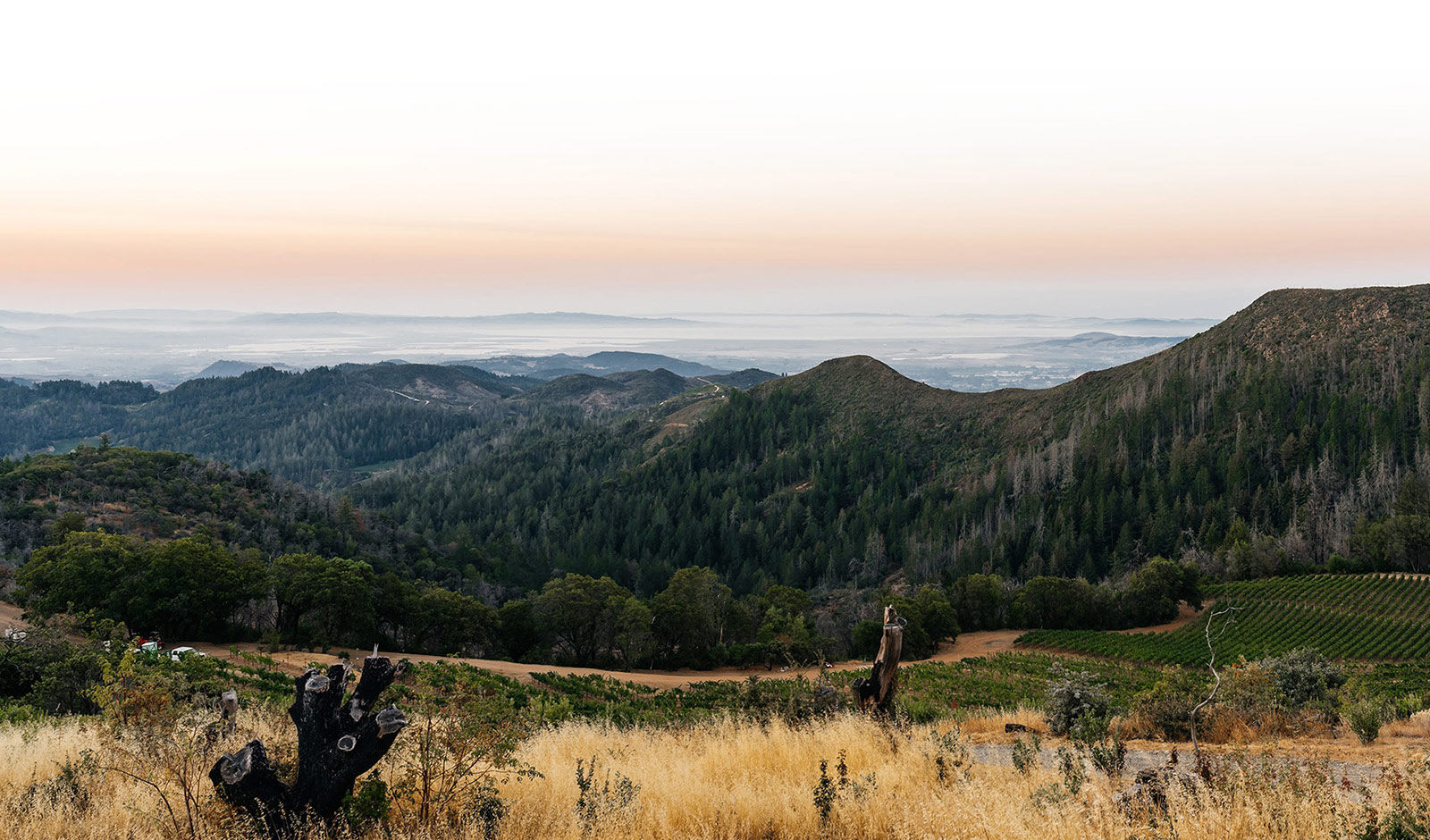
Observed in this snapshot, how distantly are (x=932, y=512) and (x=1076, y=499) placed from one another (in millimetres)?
22008

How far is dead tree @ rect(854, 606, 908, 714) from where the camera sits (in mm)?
11516

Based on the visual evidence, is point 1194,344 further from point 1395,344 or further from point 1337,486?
point 1337,486

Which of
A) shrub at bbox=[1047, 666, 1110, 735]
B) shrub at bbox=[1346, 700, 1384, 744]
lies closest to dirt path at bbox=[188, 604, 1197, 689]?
shrub at bbox=[1047, 666, 1110, 735]

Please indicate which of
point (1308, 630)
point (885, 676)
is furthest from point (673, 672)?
point (1308, 630)

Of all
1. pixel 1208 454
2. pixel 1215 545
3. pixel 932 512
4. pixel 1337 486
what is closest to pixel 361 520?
pixel 932 512

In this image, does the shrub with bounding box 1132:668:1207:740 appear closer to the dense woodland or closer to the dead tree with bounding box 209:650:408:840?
the dead tree with bounding box 209:650:408:840

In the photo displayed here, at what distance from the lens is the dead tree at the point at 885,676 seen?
453 inches

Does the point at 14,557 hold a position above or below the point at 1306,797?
below

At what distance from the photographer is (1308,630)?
198 ft

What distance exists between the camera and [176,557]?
41.2m

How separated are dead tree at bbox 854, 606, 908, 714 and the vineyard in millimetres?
51656

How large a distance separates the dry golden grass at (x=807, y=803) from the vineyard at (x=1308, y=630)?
54576mm

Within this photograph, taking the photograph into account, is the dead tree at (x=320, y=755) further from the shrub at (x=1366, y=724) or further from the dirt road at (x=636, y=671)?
the dirt road at (x=636, y=671)

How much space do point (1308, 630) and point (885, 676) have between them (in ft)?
223
